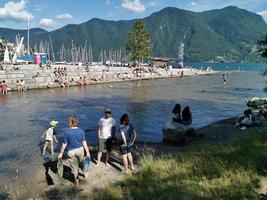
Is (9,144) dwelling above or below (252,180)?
below

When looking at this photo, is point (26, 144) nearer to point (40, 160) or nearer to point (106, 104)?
point (40, 160)

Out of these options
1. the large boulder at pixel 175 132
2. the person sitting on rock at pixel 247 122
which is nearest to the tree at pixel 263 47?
the person sitting on rock at pixel 247 122

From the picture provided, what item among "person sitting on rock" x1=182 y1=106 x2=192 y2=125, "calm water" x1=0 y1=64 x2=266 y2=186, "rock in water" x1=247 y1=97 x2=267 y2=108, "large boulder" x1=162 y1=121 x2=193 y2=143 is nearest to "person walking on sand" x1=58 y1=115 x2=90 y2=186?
"calm water" x1=0 y1=64 x2=266 y2=186

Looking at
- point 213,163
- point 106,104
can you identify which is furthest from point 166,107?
point 213,163

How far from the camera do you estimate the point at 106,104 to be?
37.5m

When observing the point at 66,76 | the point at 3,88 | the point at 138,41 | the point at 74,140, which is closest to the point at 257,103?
the point at 74,140

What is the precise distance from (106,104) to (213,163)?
2637 cm

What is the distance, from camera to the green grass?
9.27 metres

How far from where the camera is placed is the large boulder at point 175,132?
18438 millimetres

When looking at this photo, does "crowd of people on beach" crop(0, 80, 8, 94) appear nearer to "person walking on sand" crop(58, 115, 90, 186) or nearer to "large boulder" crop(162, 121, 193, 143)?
"large boulder" crop(162, 121, 193, 143)

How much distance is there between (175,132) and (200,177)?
793 cm

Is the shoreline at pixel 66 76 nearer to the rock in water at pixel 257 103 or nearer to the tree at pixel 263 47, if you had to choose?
the rock in water at pixel 257 103

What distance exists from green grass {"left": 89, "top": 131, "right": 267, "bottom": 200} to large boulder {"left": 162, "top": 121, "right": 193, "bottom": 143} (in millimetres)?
4368

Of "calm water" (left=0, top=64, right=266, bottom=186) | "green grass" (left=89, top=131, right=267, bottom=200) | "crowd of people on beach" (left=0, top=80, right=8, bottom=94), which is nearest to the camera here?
"green grass" (left=89, top=131, right=267, bottom=200)
